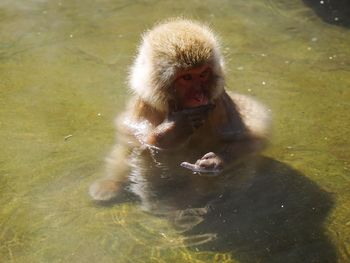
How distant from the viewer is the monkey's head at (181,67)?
440 centimetres

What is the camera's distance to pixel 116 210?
429 centimetres

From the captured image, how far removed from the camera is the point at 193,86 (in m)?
4.45

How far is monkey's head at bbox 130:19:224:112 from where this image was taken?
14.4ft

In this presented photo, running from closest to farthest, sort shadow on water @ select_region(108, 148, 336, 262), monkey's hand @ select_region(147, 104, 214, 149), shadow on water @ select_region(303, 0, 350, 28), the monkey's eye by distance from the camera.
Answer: shadow on water @ select_region(108, 148, 336, 262)
monkey's hand @ select_region(147, 104, 214, 149)
the monkey's eye
shadow on water @ select_region(303, 0, 350, 28)

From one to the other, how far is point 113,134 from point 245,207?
1483 millimetres

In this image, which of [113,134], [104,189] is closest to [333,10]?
[113,134]

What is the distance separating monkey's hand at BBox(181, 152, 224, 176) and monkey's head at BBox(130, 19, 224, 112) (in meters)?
0.35

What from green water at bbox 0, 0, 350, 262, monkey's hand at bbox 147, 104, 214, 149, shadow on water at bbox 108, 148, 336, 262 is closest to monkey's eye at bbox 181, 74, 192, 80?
monkey's hand at bbox 147, 104, 214, 149

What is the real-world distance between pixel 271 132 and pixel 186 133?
1.01m

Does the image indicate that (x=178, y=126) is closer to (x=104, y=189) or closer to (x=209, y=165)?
(x=209, y=165)

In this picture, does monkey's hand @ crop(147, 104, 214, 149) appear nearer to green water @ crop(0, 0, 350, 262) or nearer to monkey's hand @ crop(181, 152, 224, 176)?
monkey's hand @ crop(181, 152, 224, 176)

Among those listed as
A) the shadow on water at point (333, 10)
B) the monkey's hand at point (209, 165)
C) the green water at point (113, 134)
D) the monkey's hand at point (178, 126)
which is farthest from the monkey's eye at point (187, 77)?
the shadow on water at point (333, 10)

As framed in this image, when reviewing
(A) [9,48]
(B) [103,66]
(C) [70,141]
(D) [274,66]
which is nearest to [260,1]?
(D) [274,66]

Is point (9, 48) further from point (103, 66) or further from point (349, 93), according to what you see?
point (349, 93)
